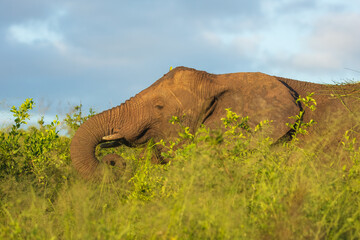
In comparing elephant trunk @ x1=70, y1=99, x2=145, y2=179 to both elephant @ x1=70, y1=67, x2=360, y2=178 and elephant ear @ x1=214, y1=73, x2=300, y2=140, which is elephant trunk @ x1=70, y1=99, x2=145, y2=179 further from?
elephant ear @ x1=214, y1=73, x2=300, y2=140

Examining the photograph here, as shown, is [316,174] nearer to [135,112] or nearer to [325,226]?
[325,226]

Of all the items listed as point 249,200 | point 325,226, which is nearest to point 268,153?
point 249,200

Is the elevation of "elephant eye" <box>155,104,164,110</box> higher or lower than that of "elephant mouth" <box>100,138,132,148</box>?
higher

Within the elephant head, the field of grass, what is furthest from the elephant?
the field of grass

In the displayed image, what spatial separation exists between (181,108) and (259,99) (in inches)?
51.1

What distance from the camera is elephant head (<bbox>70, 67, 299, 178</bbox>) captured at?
732 cm

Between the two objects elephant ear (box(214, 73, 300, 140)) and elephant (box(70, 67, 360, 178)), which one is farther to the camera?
elephant (box(70, 67, 360, 178))

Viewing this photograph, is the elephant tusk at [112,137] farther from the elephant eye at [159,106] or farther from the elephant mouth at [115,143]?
the elephant eye at [159,106]

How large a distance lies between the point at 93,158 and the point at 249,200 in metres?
3.30

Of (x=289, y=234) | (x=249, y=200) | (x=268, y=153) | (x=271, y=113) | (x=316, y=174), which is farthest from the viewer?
(x=271, y=113)

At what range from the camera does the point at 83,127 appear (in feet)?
24.7

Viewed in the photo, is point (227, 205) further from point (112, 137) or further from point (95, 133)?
point (95, 133)

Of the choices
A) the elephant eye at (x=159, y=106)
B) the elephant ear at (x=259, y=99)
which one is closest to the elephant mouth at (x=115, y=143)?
the elephant eye at (x=159, y=106)

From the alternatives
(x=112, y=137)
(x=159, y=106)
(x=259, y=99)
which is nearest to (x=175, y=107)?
(x=159, y=106)
